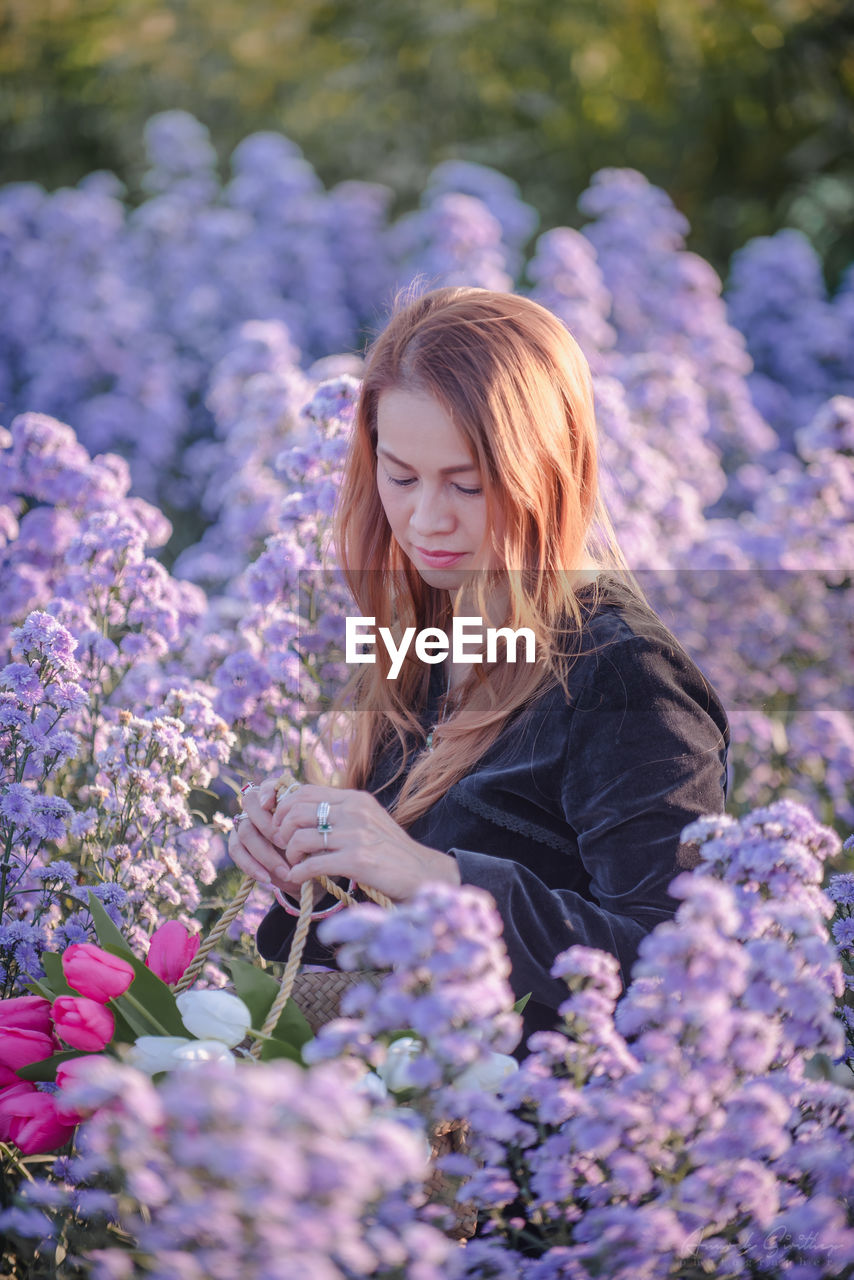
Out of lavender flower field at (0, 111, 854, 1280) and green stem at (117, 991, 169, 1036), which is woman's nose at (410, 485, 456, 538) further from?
green stem at (117, 991, 169, 1036)

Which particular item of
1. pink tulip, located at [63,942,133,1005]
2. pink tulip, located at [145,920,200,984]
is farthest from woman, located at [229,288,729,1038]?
pink tulip, located at [63,942,133,1005]

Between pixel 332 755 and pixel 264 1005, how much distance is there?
93cm

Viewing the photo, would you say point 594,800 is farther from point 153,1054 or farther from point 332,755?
point 332,755

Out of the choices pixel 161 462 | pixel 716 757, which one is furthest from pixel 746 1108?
pixel 161 462

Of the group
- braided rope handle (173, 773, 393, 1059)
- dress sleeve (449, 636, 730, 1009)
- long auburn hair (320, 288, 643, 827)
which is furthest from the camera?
long auburn hair (320, 288, 643, 827)

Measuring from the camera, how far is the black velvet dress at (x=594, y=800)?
5.18 feet

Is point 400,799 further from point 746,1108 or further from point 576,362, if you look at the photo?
point 746,1108

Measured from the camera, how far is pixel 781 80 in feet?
25.9

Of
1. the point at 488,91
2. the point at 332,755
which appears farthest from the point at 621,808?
the point at 488,91

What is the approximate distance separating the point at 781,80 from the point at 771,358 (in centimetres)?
289

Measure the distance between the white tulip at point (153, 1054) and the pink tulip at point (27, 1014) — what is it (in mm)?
227

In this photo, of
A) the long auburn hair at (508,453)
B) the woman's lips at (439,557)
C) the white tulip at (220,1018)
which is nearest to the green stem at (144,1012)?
the white tulip at (220,1018)

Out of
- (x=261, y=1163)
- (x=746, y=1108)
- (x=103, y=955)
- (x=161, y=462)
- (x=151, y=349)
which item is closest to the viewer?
(x=261, y=1163)

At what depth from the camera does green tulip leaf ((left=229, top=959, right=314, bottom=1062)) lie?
1408mm
